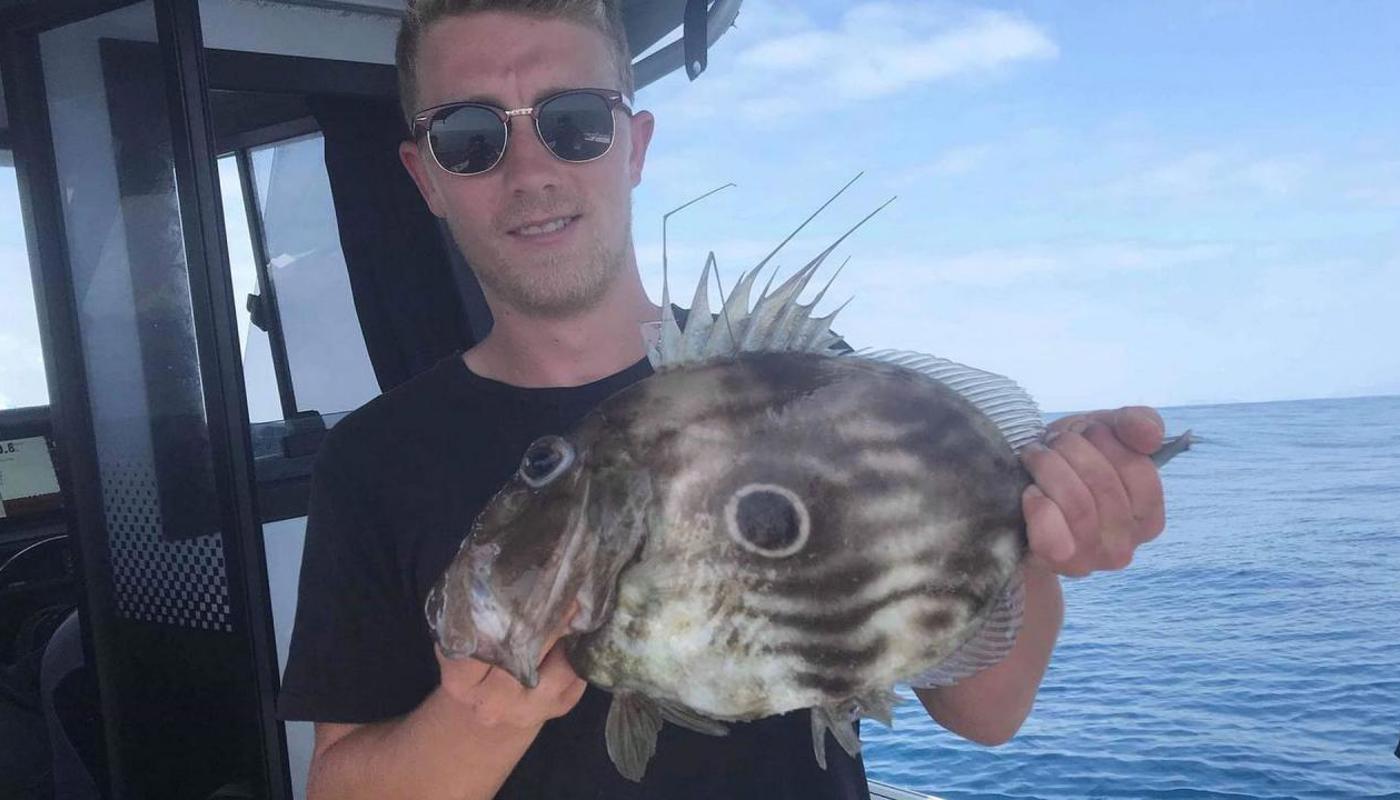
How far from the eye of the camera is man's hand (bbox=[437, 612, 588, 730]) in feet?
4.01

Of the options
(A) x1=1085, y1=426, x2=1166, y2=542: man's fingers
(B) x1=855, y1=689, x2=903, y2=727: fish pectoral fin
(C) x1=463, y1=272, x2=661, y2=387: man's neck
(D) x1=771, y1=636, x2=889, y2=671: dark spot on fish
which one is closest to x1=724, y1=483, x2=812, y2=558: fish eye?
(D) x1=771, y1=636, x2=889, y2=671: dark spot on fish

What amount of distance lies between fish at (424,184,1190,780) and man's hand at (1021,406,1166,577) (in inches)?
1.3

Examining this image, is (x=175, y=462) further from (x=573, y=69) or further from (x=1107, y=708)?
(x=1107, y=708)

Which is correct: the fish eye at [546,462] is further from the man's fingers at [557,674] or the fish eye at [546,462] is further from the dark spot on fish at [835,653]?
the dark spot on fish at [835,653]

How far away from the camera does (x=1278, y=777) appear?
844 cm

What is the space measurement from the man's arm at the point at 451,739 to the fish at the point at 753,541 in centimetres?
9

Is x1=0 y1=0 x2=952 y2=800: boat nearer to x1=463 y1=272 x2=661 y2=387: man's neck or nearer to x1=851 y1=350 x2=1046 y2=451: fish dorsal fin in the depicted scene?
x1=463 y1=272 x2=661 y2=387: man's neck

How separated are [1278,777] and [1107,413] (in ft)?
29.3

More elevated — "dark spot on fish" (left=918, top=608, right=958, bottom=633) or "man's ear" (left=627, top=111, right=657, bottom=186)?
"man's ear" (left=627, top=111, right=657, bottom=186)

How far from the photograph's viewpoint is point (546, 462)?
123 cm

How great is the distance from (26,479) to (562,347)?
5.62m

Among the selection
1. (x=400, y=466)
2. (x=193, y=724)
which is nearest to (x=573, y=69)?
(x=400, y=466)

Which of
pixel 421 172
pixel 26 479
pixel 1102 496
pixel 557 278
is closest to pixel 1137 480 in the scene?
pixel 1102 496

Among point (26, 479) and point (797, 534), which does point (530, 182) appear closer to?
point (797, 534)
